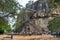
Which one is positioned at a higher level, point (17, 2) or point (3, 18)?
point (17, 2)

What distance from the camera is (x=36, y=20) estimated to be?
1751 inches

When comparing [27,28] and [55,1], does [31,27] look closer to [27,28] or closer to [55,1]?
[27,28]

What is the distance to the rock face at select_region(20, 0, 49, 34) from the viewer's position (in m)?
38.5

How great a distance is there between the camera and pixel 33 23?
138 feet

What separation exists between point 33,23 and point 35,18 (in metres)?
2.54

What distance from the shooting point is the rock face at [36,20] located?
3850 cm

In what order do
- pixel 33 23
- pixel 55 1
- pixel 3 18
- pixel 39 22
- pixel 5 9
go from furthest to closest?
pixel 39 22
pixel 33 23
pixel 3 18
pixel 5 9
pixel 55 1

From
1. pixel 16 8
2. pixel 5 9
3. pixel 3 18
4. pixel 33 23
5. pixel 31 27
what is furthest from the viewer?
pixel 33 23

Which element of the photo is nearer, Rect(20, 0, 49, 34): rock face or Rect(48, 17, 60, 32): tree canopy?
Rect(48, 17, 60, 32): tree canopy

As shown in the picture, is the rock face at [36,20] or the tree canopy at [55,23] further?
the rock face at [36,20]

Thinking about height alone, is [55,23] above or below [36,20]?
below

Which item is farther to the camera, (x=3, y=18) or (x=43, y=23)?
(x=43, y=23)

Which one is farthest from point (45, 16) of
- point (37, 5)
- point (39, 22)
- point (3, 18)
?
point (3, 18)

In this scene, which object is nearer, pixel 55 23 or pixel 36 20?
pixel 55 23
